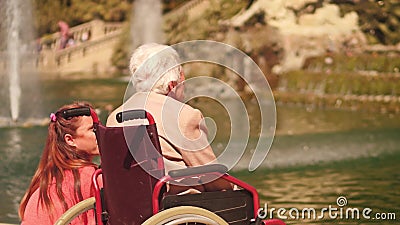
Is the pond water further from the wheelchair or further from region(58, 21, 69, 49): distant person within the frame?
region(58, 21, 69, 49): distant person

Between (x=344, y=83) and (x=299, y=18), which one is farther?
(x=299, y=18)

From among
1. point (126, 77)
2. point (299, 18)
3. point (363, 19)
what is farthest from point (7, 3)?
point (363, 19)

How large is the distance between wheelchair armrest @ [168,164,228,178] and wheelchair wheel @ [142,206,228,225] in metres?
0.12

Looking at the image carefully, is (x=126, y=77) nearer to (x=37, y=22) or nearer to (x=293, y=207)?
(x=37, y=22)

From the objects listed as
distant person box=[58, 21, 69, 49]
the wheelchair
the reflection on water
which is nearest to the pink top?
the wheelchair

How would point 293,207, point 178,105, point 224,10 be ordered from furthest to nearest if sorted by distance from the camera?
point 224,10
point 293,207
point 178,105

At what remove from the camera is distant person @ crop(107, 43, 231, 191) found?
11.2ft

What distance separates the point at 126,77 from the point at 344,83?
4618 millimetres

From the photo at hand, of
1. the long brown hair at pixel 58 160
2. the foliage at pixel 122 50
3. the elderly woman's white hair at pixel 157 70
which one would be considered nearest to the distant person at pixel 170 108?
the elderly woman's white hair at pixel 157 70

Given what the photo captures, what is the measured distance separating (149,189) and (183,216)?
0.16 m

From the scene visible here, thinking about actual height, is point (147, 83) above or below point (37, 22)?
below

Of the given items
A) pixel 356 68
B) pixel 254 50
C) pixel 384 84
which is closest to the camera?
pixel 384 84

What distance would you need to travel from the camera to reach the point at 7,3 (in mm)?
13359

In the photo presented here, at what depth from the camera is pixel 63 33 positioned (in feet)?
56.6
